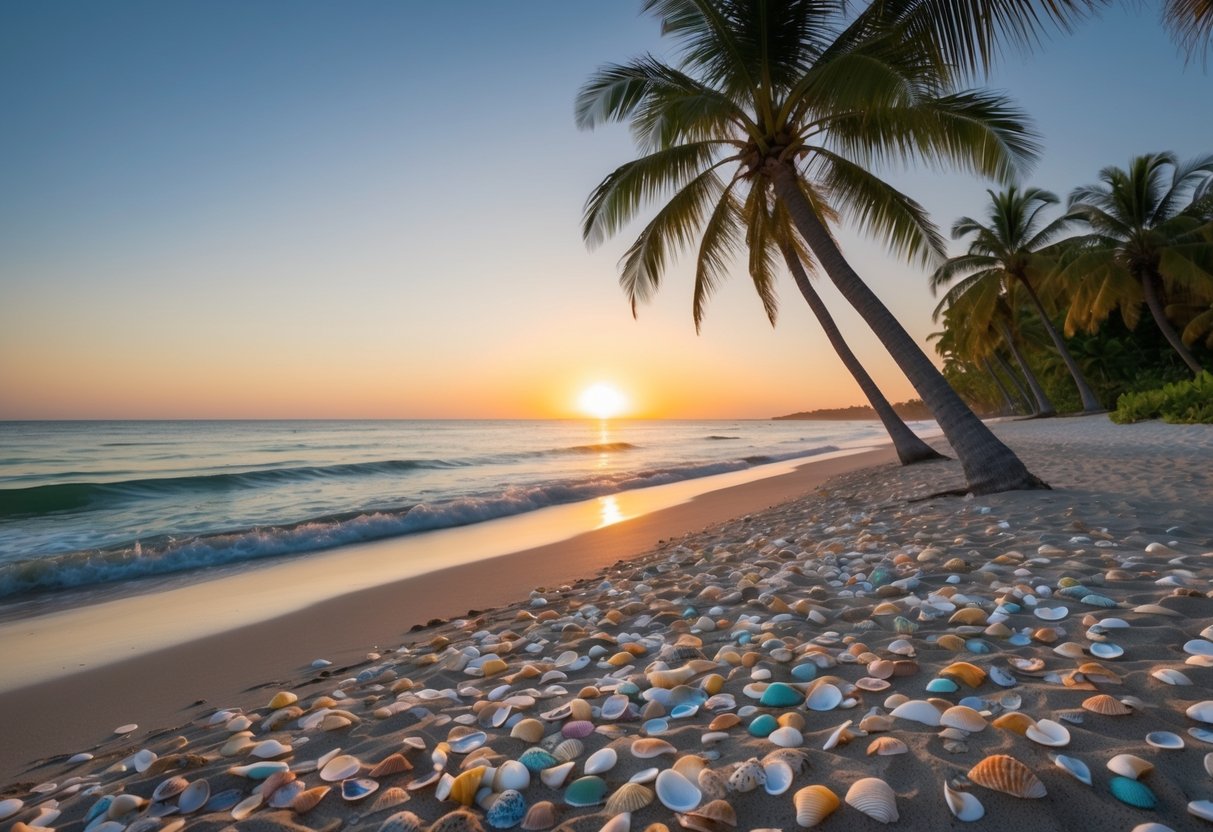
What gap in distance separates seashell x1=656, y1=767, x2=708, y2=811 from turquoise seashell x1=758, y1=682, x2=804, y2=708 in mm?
473

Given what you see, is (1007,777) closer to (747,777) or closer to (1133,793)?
(1133,793)

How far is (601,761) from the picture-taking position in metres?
1.70

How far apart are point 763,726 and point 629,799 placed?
53 cm

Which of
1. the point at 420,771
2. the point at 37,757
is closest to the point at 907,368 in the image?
the point at 420,771

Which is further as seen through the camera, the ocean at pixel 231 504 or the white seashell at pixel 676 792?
the ocean at pixel 231 504

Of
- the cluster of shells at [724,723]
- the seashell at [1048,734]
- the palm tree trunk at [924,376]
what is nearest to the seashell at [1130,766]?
the cluster of shells at [724,723]

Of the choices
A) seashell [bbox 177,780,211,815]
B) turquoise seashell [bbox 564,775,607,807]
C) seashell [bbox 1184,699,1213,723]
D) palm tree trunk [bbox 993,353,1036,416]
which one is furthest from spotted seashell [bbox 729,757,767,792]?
palm tree trunk [bbox 993,353,1036,416]

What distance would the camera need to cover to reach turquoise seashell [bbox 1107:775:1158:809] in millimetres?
1254

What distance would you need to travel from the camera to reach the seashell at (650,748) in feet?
5.66

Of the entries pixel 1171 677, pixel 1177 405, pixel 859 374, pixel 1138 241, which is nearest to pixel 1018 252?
pixel 1138 241

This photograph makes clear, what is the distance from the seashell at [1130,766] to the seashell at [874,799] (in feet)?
1.64

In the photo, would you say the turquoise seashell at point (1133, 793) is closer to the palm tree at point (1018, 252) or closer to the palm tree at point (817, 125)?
the palm tree at point (817, 125)

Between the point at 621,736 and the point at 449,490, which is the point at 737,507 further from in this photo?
the point at 621,736

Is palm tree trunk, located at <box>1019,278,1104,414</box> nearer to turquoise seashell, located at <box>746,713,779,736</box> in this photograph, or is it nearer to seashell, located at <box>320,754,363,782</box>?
turquoise seashell, located at <box>746,713,779,736</box>
